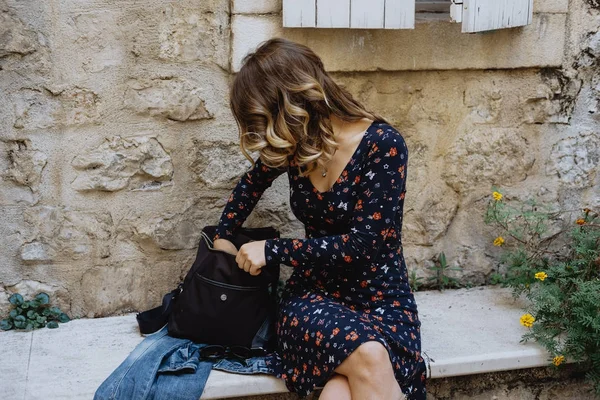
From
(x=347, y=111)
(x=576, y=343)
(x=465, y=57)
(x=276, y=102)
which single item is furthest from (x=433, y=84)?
(x=576, y=343)

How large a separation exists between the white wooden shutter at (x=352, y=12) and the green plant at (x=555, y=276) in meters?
0.79

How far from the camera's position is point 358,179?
7.38 ft

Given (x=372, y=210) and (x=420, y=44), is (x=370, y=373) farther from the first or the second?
Answer: (x=420, y=44)

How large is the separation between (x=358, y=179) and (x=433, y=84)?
2.50ft

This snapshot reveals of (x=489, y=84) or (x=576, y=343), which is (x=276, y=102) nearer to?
(x=489, y=84)

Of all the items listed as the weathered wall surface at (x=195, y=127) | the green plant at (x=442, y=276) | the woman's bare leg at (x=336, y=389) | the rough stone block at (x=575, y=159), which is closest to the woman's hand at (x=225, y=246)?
the weathered wall surface at (x=195, y=127)

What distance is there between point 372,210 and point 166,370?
80cm

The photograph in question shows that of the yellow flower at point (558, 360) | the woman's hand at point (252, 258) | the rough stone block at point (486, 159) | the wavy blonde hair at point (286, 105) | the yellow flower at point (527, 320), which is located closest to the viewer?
the wavy blonde hair at point (286, 105)

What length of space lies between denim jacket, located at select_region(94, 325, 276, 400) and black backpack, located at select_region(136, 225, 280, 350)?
0.20 ft

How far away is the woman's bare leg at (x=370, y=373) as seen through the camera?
81.0 inches

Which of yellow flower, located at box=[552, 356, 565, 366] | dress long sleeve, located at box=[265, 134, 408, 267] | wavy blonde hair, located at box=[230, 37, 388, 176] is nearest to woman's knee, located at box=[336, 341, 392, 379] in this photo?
dress long sleeve, located at box=[265, 134, 408, 267]

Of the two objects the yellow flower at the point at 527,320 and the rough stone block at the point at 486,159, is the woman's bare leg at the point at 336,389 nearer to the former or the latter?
the yellow flower at the point at 527,320

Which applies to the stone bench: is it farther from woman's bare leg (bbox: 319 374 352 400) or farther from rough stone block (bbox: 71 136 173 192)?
rough stone block (bbox: 71 136 173 192)

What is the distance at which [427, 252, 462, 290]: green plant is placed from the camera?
9.78 ft
